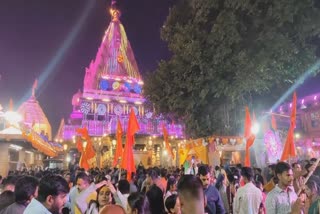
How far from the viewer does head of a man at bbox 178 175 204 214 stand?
2.81 m

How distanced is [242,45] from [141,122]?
33.1 m

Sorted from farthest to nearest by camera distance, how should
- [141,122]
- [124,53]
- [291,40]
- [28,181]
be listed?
[124,53]
[141,122]
[291,40]
[28,181]

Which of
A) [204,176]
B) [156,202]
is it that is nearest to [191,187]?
[156,202]

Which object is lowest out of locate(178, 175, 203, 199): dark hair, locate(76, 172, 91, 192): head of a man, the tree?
locate(76, 172, 91, 192): head of a man

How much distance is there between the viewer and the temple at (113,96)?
44000mm

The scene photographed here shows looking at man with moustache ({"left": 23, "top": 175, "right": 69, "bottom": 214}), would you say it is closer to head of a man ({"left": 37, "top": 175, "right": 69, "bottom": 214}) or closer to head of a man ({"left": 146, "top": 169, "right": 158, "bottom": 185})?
head of a man ({"left": 37, "top": 175, "right": 69, "bottom": 214})

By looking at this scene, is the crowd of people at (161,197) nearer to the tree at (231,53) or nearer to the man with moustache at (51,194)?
the man with moustache at (51,194)

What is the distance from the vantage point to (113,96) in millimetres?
56344

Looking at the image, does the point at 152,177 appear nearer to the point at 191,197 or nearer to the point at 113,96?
the point at 191,197

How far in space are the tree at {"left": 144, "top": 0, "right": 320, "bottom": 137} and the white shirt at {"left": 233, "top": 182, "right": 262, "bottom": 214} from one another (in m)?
6.04

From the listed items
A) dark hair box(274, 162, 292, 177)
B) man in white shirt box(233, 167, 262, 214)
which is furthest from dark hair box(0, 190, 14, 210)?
dark hair box(274, 162, 292, 177)

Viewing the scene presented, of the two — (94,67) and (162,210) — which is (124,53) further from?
(162,210)

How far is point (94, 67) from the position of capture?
207 feet

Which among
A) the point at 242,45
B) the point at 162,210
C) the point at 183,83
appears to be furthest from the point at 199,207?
the point at 183,83
